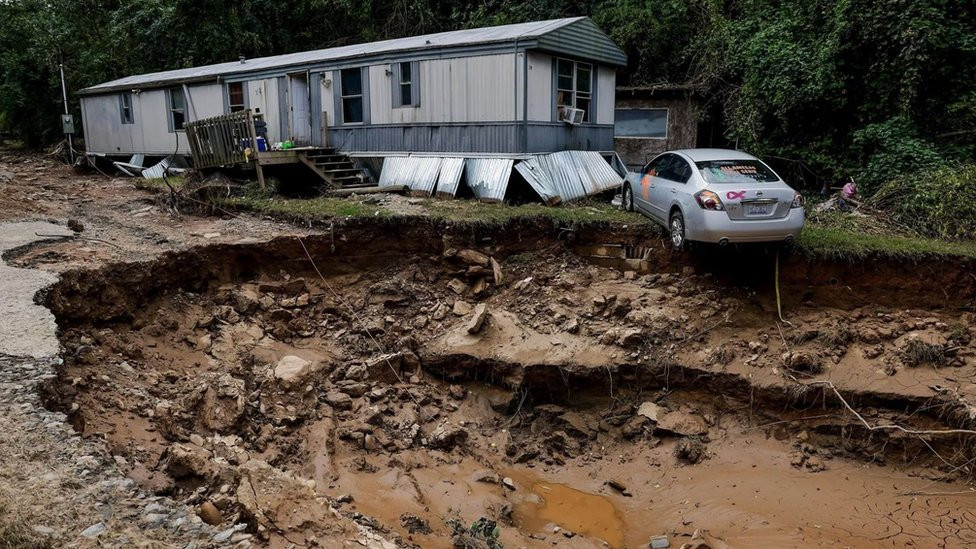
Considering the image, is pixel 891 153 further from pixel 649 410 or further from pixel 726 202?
pixel 649 410

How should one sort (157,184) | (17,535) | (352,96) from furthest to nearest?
(157,184), (352,96), (17,535)

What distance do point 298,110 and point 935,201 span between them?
15.5 metres

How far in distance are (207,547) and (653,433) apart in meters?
7.07

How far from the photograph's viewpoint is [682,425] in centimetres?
997

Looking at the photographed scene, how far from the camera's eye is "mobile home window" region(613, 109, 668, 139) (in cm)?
2022

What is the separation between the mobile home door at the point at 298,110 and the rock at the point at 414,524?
43.5 feet

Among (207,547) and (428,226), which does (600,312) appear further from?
(207,547)

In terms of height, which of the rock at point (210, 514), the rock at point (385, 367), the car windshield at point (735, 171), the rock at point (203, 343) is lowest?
the rock at point (385, 367)

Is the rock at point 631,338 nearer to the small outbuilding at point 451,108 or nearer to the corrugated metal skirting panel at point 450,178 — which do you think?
the small outbuilding at point 451,108

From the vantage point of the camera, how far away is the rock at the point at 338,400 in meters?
10.0

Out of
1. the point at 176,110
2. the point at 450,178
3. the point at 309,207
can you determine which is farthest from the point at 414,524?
the point at 176,110

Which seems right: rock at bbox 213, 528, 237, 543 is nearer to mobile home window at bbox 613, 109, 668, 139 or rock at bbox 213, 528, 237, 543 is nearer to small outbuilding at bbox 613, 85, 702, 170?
small outbuilding at bbox 613, 85, 702, 170

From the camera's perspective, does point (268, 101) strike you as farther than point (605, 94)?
Yes

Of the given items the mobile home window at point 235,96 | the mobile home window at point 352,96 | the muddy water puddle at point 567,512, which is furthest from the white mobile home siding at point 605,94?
the muddy water puddle at point 567,512
